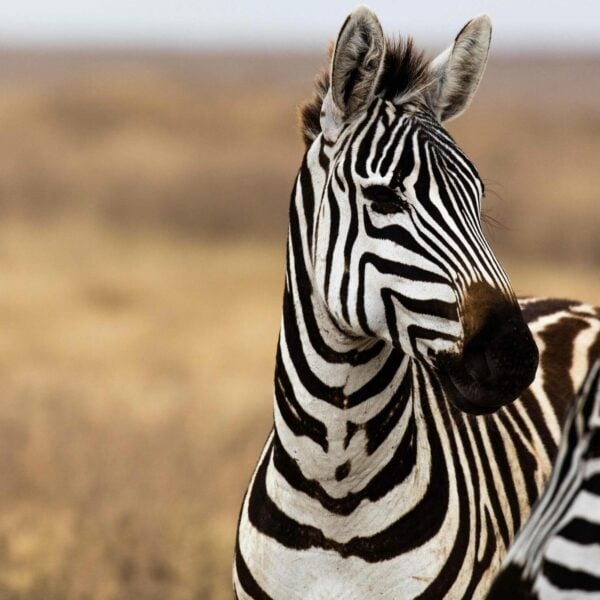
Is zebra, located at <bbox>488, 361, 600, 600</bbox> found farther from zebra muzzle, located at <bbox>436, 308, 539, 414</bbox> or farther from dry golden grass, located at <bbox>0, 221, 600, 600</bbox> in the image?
dry golden grass, located at <bbox>0, 221, 600, 600</bbox>

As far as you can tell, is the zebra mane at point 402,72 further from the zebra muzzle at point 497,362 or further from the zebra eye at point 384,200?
the zebra muzzle at point 497,362

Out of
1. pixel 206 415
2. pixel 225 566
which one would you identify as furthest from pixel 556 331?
pixel 206 415

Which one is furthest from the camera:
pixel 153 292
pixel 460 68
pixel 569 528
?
pixel 153 292

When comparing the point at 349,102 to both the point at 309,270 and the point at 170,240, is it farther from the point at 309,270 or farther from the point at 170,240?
the point at 170,240

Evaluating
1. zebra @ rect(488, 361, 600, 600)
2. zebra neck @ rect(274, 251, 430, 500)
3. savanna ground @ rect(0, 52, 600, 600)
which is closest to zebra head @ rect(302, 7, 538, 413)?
zebra neck @ rect(274, 251, 430, 500)

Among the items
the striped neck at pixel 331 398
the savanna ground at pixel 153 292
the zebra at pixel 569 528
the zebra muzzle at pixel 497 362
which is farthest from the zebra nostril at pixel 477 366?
the savanna ground at pixel 153 292

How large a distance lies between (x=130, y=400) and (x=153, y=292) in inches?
241

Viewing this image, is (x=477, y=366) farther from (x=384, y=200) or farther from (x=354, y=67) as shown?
(x=354, y=67)

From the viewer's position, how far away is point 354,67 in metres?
3.64

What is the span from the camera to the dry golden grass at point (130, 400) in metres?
6.96

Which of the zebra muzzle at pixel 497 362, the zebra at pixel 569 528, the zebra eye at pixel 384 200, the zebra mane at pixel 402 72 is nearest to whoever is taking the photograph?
the zebra at pixel 569 528

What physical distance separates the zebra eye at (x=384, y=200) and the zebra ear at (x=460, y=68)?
53 cm

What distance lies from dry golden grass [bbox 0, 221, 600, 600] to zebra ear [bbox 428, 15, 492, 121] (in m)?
3.79

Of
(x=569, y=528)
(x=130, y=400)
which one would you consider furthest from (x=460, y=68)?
(x=130, y=400)
